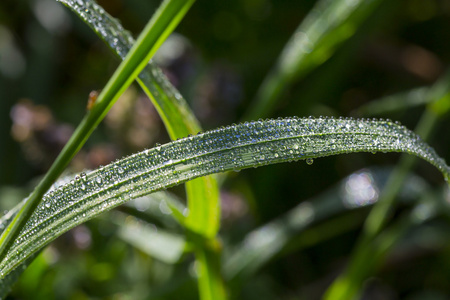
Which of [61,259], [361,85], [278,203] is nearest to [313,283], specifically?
[278,203]

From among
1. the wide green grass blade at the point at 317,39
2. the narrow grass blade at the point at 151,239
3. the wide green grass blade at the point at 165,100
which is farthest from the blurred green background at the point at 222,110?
the wide green grass blade at the point at 165,100

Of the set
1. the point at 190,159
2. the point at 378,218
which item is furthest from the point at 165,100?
the point at 378,218

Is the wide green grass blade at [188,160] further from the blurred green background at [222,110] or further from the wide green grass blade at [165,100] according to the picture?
the blurred green background at [222,110]

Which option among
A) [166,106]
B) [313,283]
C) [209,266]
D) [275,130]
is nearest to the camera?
[275,130]

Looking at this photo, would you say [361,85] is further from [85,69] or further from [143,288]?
[143,288]

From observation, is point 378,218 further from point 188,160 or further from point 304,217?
point 188,160

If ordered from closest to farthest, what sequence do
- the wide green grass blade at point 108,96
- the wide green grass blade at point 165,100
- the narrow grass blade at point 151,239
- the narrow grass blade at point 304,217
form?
the wide green grass blade at point 108,96, the wide green grass blade at point 165,100, the narrow grass blade at point 151,239, the narrow grass blade at point 304,217
